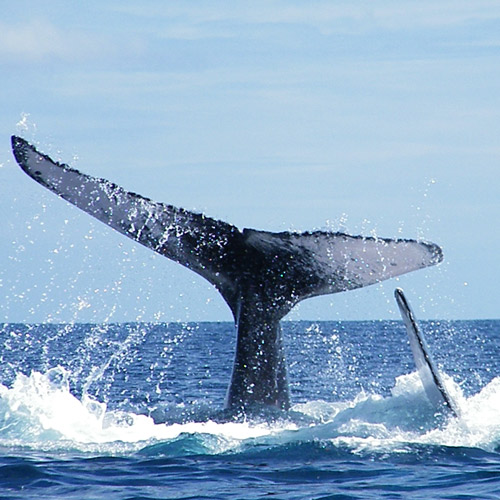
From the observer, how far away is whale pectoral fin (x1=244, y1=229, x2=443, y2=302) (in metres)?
9.74

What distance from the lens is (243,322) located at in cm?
1041

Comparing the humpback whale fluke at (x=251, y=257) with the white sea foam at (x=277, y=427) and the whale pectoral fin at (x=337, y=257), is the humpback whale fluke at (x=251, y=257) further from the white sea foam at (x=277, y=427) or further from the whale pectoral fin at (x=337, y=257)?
the white sea foam at (x=277, y=427)

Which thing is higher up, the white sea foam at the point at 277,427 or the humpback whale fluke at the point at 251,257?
the humpback whale fluke at the point at 251,257

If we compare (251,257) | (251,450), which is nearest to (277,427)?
(251,450)

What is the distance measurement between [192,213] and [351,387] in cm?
1412

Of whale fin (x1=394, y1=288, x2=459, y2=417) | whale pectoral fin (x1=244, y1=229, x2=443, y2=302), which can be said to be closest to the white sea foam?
whale fin (x1=394, y1=288, x2=459, y2=417)

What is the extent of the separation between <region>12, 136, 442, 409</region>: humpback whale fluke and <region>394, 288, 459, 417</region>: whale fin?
0.50 metres

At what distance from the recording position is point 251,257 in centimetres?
1027

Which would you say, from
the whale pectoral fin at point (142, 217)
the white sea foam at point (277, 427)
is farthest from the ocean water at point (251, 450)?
the whale pectoral fin at point (142, 217)

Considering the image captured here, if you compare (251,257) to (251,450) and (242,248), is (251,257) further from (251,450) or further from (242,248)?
(251,450)

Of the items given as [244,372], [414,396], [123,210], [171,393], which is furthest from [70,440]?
[171,393]

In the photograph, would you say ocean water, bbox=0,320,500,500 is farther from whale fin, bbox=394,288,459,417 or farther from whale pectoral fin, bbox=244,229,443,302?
whale pectoral fin, bbox=244,229,443,302

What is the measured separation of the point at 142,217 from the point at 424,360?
9.82 ft

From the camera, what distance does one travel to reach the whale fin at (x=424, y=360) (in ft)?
32.8
